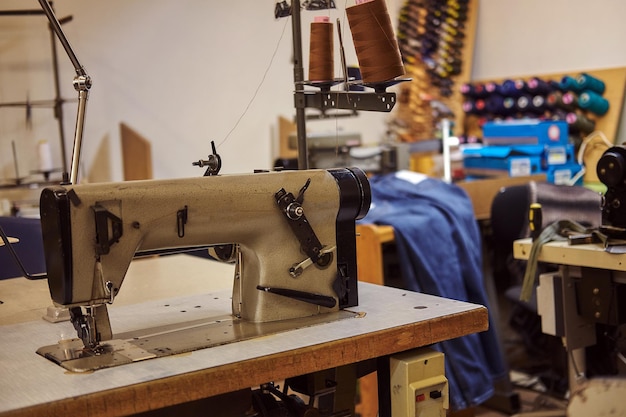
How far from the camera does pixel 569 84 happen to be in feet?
14.5

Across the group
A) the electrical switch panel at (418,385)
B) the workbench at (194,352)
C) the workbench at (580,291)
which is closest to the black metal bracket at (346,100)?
the workbench at (194,352)

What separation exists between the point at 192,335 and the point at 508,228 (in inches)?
88.4

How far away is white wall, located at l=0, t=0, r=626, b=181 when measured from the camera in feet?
12.8

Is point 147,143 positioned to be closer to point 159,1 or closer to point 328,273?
point 159,1

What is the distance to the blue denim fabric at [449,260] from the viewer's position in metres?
2.94

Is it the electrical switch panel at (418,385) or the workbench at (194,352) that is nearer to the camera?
the workbench at (194,352)

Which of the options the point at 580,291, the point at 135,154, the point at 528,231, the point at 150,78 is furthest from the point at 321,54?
the point at 150,78

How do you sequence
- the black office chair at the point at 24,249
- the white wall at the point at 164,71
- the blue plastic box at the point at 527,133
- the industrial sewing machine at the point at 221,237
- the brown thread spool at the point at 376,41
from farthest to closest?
the blue plastic box at the point at 527,133
the white wall at the point at 164,71
the black office chair at the point at 24,249
the brown thread spool at the point at 376,41
the industrial sewing machine at the point at 221,237

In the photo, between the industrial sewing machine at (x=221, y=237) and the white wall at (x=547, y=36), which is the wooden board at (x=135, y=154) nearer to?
the white wall at (x=547, y=36)

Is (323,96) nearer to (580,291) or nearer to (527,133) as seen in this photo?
(580,291)

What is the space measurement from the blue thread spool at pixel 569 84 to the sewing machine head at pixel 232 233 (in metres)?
3.07

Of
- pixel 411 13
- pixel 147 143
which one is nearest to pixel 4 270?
pixel 147 143

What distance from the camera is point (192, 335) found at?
1501mm

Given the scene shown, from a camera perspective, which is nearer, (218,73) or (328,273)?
(328,273)
